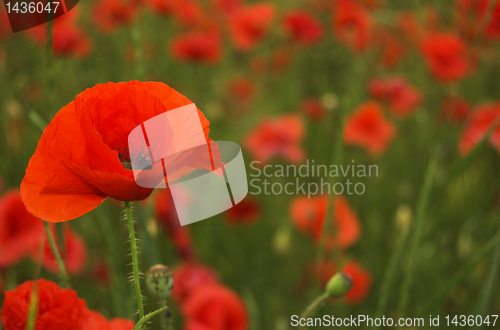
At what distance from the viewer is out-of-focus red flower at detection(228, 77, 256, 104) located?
145cm

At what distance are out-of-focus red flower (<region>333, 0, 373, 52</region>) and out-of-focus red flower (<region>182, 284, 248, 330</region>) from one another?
89cm

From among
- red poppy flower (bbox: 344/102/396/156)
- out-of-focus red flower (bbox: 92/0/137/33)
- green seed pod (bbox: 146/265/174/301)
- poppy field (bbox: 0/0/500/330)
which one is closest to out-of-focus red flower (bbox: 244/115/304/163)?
poppy field (bbox: 0/0/500/330)

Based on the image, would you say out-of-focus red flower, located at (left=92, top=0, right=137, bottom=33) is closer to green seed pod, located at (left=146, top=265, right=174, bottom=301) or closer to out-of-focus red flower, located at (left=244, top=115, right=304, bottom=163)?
out-of-focus red flower, located at (left=244, top=115, right=304, bottom=163)

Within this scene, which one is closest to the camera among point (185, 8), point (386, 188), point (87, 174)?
point (87, 174)

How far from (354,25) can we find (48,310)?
1.09m

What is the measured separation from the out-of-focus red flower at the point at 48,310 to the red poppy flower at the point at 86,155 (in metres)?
0.07

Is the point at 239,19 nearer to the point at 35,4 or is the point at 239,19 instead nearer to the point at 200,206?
the point at 200,206

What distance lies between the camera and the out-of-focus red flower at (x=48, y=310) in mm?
281

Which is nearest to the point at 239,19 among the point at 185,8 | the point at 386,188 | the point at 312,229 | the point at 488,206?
the point at 185,8

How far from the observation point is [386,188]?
44.9 inches

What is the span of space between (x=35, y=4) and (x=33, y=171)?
377mm

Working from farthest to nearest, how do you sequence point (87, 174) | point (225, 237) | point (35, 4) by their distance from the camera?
1. point (225, 237)
2. point (35, 4)
3. point (87, 174)

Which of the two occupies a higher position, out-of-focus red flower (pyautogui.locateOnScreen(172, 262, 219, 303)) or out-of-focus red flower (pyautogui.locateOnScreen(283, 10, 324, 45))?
out-of-focus red flower (pyautogui.locateOnScreen(283, 10, 324, 45))

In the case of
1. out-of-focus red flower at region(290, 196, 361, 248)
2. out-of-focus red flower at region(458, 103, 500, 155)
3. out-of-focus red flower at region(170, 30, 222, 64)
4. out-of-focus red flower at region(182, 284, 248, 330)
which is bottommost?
out-of-focus red flower at region(290, 196, 361, 248)
